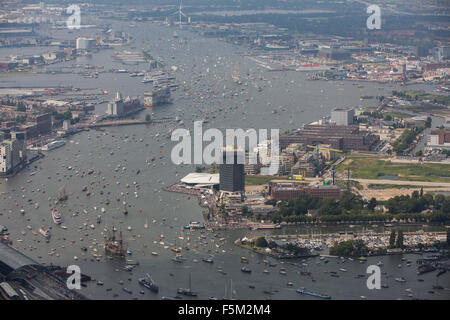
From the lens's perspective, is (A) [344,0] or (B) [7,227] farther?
(A) [344,0]

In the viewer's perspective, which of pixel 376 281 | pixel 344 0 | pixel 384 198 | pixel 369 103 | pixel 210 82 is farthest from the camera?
pixel 344 0

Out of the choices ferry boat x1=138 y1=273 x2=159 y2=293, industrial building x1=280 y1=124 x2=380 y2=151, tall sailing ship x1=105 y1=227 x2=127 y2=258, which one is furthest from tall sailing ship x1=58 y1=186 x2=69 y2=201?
industrial building x1=280 y1=124 x2=380 y2=151

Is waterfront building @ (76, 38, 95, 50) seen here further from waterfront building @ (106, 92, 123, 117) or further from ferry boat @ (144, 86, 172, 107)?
waterfront building @ (106, 92, 123, 117)

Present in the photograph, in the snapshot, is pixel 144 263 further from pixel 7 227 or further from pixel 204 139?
pixel 204 139

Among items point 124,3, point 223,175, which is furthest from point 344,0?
point 223,175

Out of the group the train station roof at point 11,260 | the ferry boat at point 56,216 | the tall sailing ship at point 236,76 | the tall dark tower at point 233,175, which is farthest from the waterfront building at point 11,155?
the tall sailing ship at point 236,76

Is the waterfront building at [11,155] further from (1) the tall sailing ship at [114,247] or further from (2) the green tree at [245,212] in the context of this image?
(2) the green tree at [245,212]
